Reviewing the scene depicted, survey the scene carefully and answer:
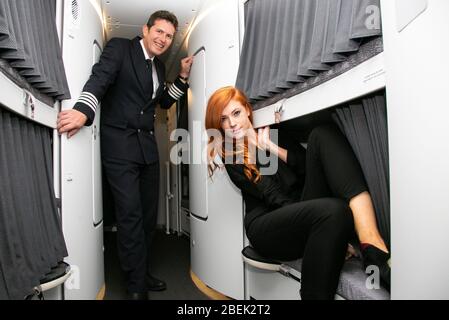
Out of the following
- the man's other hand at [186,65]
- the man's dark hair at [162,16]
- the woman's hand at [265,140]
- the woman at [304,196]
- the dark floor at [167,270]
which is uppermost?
the man's dark hair at [162,16]

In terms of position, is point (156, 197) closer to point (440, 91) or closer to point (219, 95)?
point (219, 95)

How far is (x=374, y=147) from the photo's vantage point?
940 mm

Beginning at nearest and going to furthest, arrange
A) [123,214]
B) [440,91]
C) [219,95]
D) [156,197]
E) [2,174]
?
[440,91] < [2,174] < [219,95] < [123,214] < [156,197]

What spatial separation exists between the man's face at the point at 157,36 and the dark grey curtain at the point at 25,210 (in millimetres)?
832

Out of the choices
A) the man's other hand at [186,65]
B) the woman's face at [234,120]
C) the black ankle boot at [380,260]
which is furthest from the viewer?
the man's other hand at [186,65]

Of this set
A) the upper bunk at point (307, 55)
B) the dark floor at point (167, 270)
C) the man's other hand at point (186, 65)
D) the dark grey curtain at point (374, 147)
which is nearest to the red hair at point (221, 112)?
the upper bunk at point (307, 55)

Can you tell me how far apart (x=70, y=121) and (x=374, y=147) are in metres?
1.27

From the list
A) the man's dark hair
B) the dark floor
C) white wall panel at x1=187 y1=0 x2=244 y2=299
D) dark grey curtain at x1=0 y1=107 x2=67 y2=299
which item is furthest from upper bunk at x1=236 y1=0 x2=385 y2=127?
the dark floor

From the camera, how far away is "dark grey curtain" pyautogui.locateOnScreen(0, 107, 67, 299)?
0.90 meters

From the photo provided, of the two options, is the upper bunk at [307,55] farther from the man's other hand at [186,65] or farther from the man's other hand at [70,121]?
the man's other hand at [70,121]

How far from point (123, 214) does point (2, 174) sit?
80 centimetres

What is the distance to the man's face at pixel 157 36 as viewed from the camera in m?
1.74

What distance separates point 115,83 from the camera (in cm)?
175
